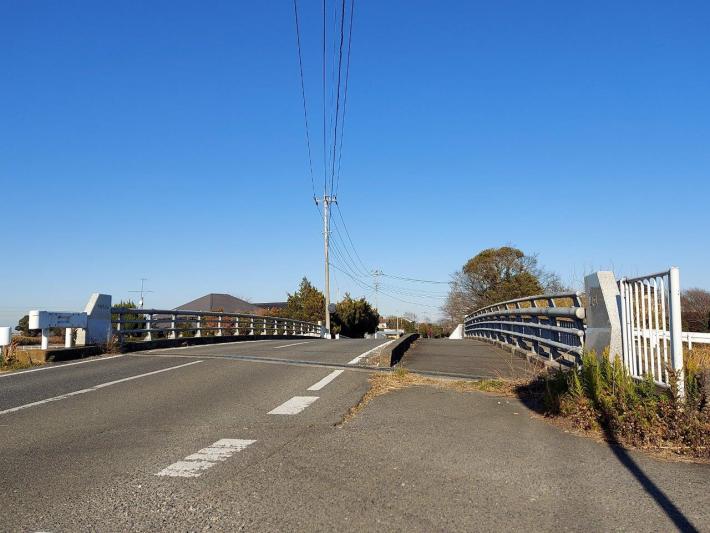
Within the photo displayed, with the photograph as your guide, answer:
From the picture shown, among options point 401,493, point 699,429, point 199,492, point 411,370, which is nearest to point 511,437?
point 699,429

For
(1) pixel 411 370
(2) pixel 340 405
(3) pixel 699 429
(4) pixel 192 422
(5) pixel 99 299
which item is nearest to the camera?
(3) pixel 699 429

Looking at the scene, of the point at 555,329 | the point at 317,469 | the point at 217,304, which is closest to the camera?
the point at 317,469

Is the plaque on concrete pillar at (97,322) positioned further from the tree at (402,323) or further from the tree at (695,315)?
the tree at (402,323)

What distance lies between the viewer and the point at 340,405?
26.0ft

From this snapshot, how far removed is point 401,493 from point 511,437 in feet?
7.17

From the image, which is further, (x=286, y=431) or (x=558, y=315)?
(x=558, y=315)

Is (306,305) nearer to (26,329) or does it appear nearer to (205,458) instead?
(26,329)

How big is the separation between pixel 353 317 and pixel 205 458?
65.4 metres

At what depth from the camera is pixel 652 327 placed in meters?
6.52

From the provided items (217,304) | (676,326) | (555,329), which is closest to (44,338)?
(555,329)

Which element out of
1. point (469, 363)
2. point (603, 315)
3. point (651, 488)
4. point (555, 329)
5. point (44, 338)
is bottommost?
point (651, 488)

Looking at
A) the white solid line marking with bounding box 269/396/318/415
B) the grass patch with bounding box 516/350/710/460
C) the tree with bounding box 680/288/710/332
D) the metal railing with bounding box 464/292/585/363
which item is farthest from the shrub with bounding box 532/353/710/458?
the tree with bounding box 680/288/710/332

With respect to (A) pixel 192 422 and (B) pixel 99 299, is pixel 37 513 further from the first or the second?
(B) pixel 99 299

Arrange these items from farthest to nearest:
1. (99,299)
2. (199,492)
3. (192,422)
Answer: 1. (99,299)
2. (192,422)
3. (199,492)
